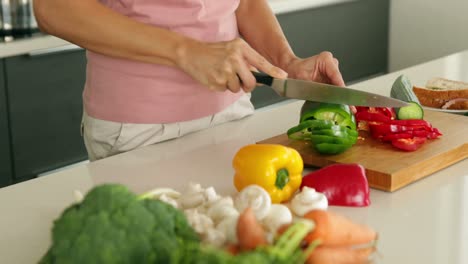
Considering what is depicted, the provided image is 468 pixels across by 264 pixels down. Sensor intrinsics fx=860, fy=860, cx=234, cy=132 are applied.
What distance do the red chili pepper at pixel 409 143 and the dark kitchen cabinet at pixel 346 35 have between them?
2.02 meters

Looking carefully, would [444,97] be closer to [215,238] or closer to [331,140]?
[331,140]

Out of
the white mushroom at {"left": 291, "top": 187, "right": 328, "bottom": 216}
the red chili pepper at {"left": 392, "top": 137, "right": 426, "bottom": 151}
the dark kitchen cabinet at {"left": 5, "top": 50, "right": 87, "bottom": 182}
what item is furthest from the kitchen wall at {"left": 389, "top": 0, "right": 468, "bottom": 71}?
the white mushroom at {"left": 291, "top": 187, "right": 328, "bottom": 216}

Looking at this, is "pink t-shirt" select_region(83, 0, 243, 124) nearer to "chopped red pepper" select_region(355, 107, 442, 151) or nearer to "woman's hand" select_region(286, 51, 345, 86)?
"woman's hand" select_region(286, 51, 345, 86)

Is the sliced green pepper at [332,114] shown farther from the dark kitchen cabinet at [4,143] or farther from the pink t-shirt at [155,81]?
the dark kitchen cabinet at [4,143]

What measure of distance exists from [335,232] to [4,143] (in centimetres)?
190

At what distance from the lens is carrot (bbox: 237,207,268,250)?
95cm

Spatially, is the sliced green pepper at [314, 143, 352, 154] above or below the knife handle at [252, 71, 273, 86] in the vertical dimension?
below

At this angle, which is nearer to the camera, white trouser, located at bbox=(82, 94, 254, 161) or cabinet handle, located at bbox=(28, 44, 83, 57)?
white trouser, located at bbox=(82, 94, 254, 161)

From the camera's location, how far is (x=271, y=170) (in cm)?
135

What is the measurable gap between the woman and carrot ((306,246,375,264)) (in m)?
0.60

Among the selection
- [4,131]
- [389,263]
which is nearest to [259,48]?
[389,263]

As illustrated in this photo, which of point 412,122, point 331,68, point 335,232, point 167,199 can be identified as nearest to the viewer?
point 335,232

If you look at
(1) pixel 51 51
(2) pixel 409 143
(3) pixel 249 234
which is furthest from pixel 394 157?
(1) pixel 51 51

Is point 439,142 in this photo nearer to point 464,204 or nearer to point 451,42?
point 464,204
